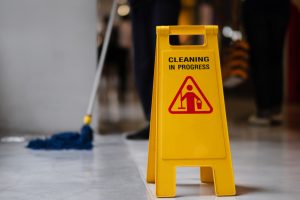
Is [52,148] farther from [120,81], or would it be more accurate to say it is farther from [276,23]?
[120,81]

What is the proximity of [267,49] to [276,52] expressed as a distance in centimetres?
6

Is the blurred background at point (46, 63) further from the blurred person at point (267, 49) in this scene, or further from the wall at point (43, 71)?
the blurred person at point (267, 49)

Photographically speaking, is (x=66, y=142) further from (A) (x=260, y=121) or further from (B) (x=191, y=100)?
(A) (x=260, y=121)

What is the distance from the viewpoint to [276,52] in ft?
12.4

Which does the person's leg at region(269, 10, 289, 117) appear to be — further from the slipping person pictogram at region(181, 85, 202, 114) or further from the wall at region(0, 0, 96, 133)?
the slipping person pictogram at region(181, 85, 202, 114)

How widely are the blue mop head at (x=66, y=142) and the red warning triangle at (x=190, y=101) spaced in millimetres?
1006

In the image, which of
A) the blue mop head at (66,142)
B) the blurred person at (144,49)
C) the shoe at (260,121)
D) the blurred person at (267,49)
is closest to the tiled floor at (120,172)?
the blue mop head at (66,142)

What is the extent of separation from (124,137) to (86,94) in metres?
0.33

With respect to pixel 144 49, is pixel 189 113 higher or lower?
lower

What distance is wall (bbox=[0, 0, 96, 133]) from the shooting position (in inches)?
122

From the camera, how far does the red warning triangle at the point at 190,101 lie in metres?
1.68

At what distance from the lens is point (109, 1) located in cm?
1124

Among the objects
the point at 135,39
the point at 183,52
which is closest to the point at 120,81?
the point at 135,39

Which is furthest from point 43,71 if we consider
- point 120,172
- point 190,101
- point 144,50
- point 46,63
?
point 190,101
